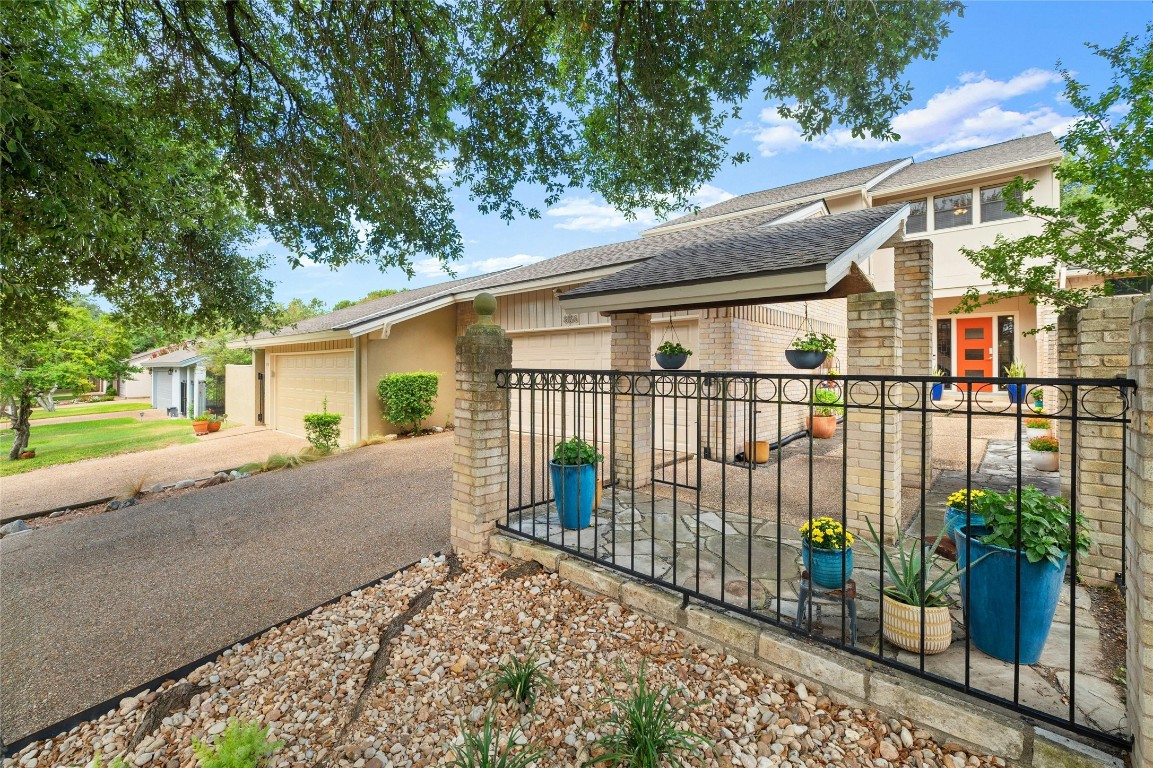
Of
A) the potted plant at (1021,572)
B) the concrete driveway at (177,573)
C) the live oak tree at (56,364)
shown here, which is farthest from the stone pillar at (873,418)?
the live oak tree at (56,364)

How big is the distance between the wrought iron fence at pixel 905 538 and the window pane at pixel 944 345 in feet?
25.9

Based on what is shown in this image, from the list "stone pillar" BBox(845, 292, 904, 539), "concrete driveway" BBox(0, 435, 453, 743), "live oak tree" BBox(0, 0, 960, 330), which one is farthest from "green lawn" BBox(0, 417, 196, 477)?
"stone pillar" BBox(845, 292, 904, 539)

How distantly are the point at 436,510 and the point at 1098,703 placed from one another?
5.37 meters

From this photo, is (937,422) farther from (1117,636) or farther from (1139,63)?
(1117,636)

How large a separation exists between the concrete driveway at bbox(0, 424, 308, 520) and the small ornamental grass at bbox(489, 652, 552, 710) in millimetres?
8727

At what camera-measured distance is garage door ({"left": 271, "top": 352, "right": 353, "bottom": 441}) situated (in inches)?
454

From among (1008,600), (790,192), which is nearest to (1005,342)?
(790,192)

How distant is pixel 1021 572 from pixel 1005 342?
1378cm

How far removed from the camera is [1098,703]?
2.11 meters

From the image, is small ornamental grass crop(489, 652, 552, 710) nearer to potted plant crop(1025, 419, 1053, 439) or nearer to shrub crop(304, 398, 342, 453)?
shrub crop(304, 398, 342, 453)

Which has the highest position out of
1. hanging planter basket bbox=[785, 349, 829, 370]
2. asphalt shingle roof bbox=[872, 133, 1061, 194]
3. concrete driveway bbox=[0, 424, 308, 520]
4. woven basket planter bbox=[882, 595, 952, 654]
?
asphalt shingle roof bbox=[872, 133, 1061, 194]

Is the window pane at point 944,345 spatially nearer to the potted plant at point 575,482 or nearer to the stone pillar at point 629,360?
the stone pillar at point 629,360

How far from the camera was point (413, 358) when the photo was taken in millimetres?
11828

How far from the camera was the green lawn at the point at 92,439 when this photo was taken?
38.5 feet
